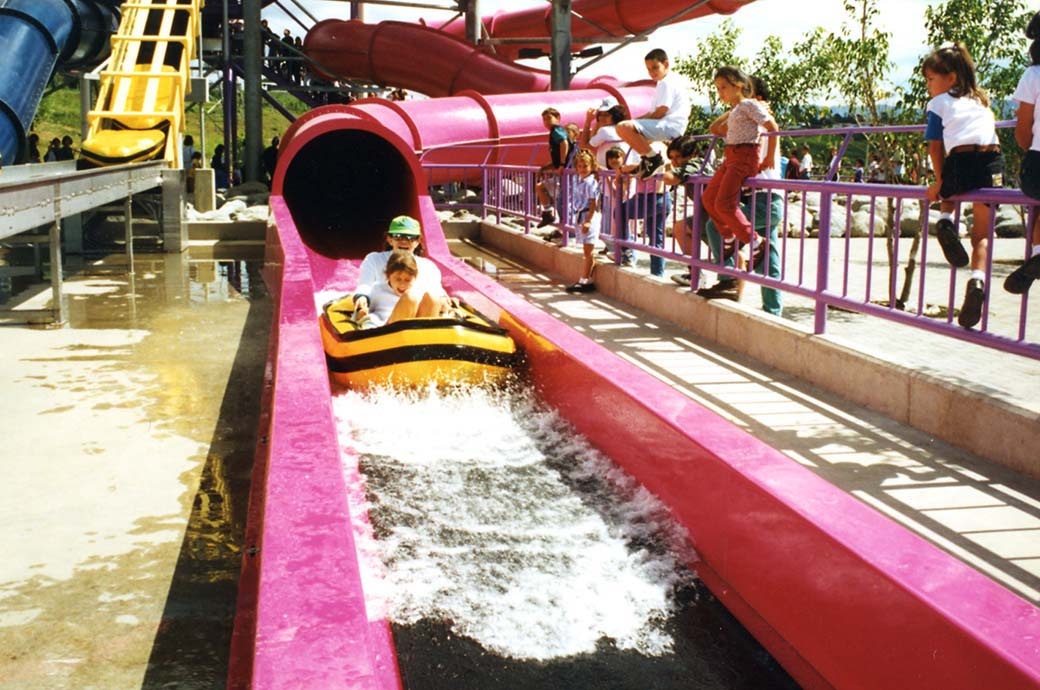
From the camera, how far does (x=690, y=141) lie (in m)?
8.92

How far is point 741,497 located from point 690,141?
6.02 meters

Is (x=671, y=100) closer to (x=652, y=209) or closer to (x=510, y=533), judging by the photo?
(x=652, y=209)

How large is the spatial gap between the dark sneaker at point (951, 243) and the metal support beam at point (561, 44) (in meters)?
13.6

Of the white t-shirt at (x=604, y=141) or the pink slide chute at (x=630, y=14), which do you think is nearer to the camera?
the white t-shirt at (x=604, y=141)

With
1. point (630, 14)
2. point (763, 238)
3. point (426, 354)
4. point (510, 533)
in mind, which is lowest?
point (510, 533)

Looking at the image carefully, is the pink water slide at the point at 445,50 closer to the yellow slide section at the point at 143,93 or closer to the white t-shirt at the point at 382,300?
the yellow slide section at the point at 143,93

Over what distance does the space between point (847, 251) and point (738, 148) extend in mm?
1397

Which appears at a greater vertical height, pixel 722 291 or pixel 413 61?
pixel 413 61

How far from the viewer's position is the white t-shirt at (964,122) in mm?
5219

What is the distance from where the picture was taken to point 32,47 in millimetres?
15391

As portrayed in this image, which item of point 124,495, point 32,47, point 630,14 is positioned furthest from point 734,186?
point 630,14

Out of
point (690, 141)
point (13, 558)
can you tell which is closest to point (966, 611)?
point (13, 558)

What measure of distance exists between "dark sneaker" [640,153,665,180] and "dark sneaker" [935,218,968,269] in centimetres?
419

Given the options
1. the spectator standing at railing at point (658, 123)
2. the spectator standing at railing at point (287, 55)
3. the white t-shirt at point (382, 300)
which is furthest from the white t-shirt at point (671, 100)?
the spectator standing at railing at point (287, 55)
